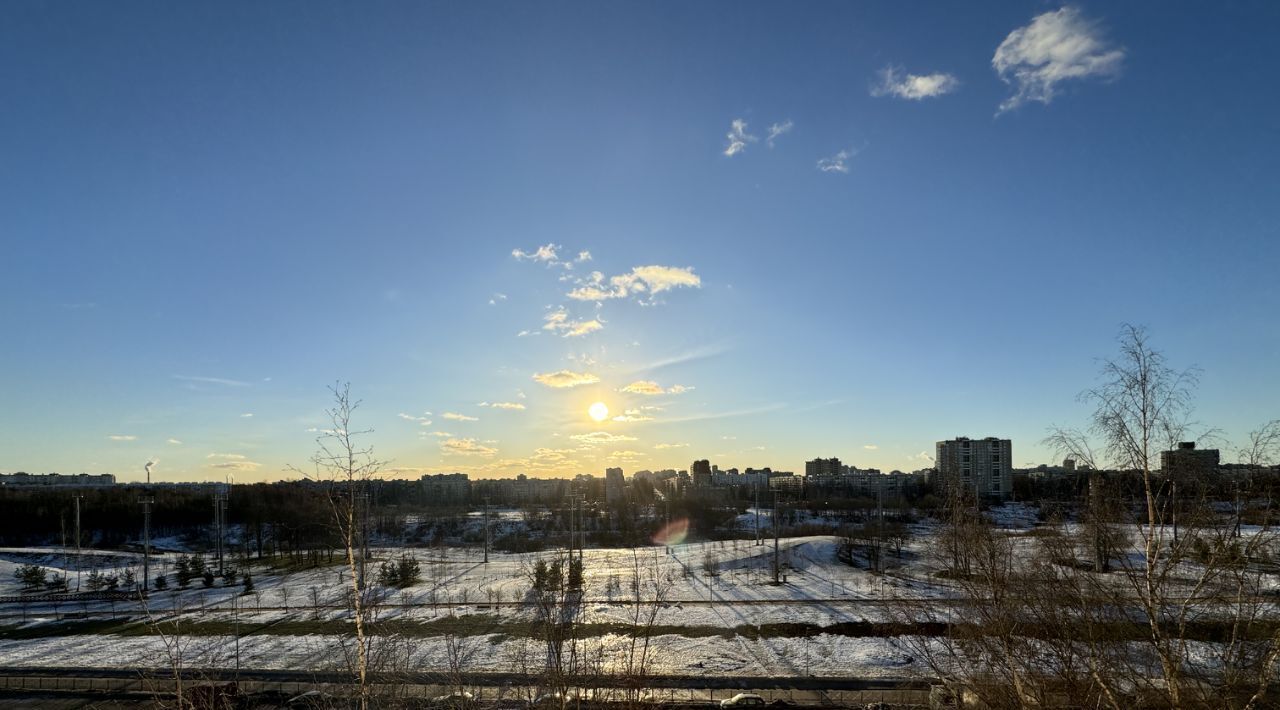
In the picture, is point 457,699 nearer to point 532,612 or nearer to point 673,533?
point 532,612

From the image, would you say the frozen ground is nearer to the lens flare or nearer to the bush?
the bush

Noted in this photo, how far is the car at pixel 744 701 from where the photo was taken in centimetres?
2427

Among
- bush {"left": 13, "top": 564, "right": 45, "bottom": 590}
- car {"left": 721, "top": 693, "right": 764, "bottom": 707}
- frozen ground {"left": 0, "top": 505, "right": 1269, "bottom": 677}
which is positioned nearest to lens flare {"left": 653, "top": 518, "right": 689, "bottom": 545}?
frozen ground {"left": 0, "top": 505, "right": 1269, "bottom": 677}

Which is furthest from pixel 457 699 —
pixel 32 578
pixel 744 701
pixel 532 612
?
pixel 32 578

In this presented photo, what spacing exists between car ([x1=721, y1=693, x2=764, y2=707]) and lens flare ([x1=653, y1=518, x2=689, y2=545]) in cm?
5787

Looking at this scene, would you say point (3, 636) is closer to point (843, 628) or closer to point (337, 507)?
point (337, 507)

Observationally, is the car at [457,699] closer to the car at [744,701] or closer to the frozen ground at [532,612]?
the frozen ground at [532,612]

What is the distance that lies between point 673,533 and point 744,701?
223ft

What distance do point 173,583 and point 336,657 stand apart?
38.7 m

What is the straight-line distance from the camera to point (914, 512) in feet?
328

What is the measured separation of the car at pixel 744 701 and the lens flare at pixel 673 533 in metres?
57.9

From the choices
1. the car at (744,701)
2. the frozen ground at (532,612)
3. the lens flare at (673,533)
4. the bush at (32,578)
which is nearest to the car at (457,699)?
the frozen ground at (532,612)

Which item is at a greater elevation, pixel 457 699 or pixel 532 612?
pixel 457 699

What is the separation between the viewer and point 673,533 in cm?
9138
